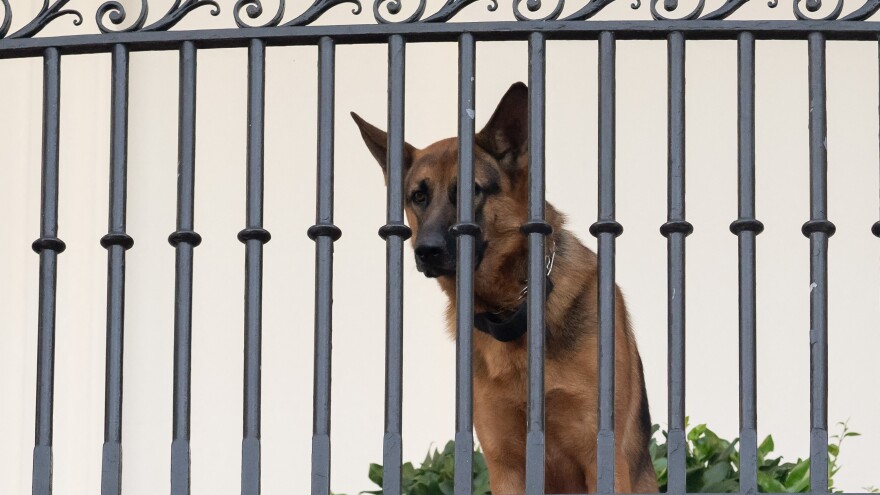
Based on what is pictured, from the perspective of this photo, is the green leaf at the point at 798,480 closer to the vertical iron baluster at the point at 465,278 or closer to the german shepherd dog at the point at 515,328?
the german shepherd dog at the point at 515,328

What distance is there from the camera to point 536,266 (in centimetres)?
327

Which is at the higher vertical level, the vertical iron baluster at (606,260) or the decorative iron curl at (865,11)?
the decorative iron curl at (865,11)

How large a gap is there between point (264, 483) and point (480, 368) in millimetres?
1746

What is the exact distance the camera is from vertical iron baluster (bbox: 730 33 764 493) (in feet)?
10.3

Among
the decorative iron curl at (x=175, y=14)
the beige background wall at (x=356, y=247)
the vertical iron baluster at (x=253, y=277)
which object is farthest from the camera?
the beige background wall at (x=356, y=247)

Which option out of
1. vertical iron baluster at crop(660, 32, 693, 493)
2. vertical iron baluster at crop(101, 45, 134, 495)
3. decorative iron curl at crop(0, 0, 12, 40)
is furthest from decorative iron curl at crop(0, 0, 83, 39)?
vertical iron baluster at crop(660, 32, 693, 493)

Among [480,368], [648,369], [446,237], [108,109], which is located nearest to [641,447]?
[480,368]

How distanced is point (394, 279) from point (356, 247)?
10.4 ft

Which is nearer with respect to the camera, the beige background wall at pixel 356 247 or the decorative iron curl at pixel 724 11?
the decorative iron curl at pixel 724 11

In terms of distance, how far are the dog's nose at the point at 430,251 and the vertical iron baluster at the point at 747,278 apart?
4.58 feet

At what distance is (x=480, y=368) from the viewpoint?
188 inches

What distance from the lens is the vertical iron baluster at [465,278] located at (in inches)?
125

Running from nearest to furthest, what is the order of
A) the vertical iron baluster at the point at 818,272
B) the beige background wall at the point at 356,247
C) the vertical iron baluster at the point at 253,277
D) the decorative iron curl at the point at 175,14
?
the vertical iron baluster at the point at 818,272, the vertical iron baluster at the point at 253,277, the decorative iron curl at the point at 175,14, the beige background wall at the point at 356,247

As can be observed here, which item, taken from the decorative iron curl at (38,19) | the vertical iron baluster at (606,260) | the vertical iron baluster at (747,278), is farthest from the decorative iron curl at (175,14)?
the vertical iron baluster at (747,278)
